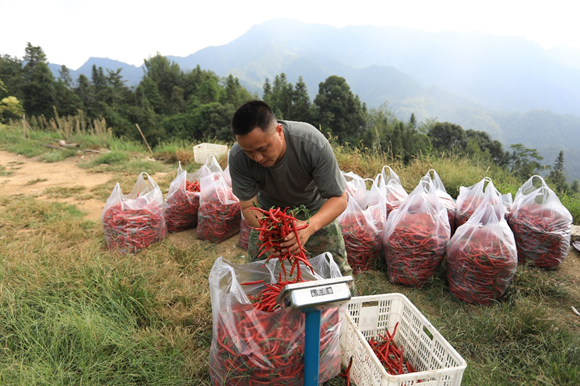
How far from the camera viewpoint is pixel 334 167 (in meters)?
1.75

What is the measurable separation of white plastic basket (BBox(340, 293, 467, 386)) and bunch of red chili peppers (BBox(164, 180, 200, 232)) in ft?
8.09

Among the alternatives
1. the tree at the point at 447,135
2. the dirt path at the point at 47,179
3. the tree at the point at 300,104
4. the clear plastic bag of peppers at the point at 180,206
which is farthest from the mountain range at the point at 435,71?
the clear plastic bag of peppers at the point at 180,206

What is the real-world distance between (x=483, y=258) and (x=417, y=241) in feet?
1.54

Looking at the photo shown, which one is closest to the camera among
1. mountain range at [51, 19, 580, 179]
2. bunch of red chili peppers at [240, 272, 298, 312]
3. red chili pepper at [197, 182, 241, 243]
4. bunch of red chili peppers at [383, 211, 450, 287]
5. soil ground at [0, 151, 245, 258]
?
bunch of red chili peppers at [240, 272, 298, 312]

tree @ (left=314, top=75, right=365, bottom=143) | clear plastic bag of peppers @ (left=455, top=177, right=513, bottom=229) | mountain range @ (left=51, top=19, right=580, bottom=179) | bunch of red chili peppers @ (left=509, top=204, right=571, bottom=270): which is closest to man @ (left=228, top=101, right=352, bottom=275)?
clear plastic bag of peppers @ (left=455, top=177, right=513, bottom=229)

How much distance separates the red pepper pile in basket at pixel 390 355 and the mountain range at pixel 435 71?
93.5 m

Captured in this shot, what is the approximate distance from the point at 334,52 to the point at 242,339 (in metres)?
205

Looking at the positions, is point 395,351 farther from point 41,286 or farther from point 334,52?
point 334,52

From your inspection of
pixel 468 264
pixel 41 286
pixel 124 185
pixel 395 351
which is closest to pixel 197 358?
pixel 395 351

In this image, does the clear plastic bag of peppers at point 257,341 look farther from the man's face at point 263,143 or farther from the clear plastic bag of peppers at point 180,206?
the clear plastic bag of peppers at point 180,206

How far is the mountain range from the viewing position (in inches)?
3775

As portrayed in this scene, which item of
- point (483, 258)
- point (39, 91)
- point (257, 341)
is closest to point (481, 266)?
point (483, 258)

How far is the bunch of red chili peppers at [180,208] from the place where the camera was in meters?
3.61

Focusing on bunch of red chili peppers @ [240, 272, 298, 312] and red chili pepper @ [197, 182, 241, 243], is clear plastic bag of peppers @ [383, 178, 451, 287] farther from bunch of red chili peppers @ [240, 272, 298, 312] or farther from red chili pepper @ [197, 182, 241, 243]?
red chili pepper @ [197, 182, 241, 243]
